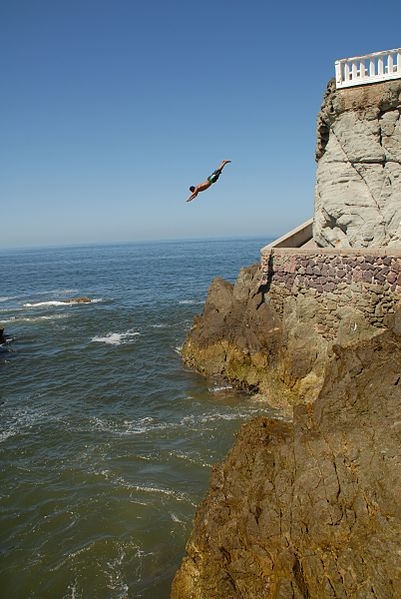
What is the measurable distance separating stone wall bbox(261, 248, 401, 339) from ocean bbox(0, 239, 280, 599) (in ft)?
13.8

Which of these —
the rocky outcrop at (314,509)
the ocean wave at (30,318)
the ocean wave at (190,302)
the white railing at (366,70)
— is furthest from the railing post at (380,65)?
the ocean wave at (30,318)

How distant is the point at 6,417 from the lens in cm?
1645

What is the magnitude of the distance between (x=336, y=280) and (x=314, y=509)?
394 inches

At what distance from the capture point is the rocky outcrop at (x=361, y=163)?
49.1 feet

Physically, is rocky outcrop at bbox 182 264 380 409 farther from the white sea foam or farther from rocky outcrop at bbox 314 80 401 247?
rocky outcrop at bbox 314 80 401 247

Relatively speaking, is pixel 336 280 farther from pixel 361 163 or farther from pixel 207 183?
pixel 207 183

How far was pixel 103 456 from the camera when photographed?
44.0 feet

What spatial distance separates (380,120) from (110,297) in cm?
3256

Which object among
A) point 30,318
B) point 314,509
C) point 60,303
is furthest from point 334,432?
point 60,303

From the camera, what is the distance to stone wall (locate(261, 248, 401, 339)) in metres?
14.4

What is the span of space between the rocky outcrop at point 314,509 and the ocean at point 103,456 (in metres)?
1.93

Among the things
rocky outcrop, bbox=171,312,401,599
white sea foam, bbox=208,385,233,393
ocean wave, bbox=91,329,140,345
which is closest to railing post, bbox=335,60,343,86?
rocky outcrop, bbox=171,312,401,599

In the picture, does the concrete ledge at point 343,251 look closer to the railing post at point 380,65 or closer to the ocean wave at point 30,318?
the railing post at point 380,65

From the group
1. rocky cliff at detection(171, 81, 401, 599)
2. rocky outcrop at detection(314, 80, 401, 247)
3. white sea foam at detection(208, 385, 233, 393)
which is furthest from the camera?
white sea foam at detection(208, 385, 233, 393)
